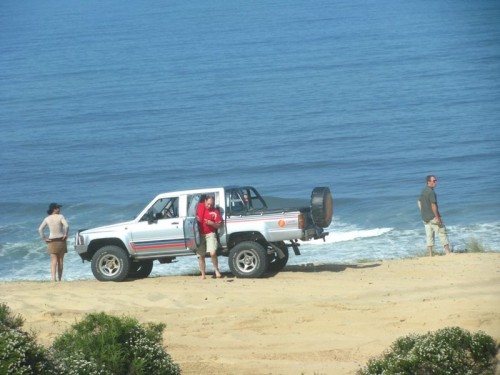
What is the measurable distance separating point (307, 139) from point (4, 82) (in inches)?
1461

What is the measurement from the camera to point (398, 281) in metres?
17.7

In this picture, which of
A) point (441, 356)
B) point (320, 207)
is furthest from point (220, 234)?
point (441, 356)

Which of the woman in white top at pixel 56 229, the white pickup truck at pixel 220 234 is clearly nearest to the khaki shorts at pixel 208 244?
the white pickup truck at pixel 220 234

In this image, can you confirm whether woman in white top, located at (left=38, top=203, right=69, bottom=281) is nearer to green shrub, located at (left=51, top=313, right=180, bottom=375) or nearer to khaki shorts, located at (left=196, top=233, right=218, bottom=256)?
khaki shorts, located at (left=196, top=233, right=218, bottom=256)

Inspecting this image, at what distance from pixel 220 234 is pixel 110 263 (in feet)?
7.33

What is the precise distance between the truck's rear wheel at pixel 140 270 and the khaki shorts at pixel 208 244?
1705 millimetres

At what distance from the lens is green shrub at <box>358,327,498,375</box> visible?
10.5 m

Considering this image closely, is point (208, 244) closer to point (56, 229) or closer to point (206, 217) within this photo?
Answer: point (206, 217)

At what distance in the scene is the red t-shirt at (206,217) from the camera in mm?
18344

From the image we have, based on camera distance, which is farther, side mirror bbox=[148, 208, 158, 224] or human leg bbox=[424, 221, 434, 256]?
human leg bbox=[424, 221, 434, 256]

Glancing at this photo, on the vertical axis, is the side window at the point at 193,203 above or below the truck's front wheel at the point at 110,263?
above

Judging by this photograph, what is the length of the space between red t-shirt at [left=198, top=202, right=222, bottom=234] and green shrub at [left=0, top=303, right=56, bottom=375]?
27.5ft

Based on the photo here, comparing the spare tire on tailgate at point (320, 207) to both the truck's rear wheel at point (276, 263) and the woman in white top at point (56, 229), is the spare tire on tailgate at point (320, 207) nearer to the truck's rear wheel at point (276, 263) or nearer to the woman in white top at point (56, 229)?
the truck's rear wheel at point (276, 263)

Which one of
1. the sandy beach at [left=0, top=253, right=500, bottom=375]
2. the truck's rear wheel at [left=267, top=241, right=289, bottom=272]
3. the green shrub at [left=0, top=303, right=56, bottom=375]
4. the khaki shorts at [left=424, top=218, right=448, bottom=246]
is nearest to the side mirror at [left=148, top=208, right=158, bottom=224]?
the sandy beach at [left=0, top=253, right=500, bottom=375]
